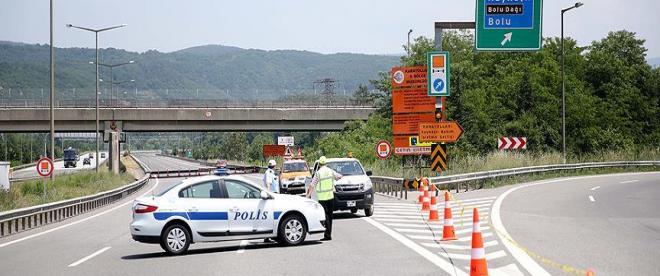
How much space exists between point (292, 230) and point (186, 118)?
58130mm

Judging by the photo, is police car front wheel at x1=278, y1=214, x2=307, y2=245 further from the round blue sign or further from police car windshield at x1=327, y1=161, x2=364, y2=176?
the round blue sign

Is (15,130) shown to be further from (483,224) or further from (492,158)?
(483,224)

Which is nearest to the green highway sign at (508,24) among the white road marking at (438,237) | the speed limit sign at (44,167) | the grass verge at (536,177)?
the white road marking at (438,237)

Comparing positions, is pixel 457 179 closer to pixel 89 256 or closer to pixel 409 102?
pixel 409 102

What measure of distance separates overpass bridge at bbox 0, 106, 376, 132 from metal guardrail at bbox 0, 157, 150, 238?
34.5 metres

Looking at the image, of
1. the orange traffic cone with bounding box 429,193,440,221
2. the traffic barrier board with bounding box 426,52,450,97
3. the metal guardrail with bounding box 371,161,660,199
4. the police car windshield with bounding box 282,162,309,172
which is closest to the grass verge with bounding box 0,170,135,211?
the police car windshield with bounding box 282,162,309,172

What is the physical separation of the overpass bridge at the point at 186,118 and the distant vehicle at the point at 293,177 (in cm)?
3552

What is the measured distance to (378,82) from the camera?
6794 centimetres

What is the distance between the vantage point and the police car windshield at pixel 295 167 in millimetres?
39344

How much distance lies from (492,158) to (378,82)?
22179mm

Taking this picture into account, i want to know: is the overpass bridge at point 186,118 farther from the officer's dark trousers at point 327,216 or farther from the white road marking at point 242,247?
the white road marking at point 242,247

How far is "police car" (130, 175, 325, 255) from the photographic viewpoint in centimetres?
1587

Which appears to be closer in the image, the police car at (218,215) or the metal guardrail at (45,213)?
the police car at (218,215)

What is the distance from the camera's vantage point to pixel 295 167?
39.5 metres
